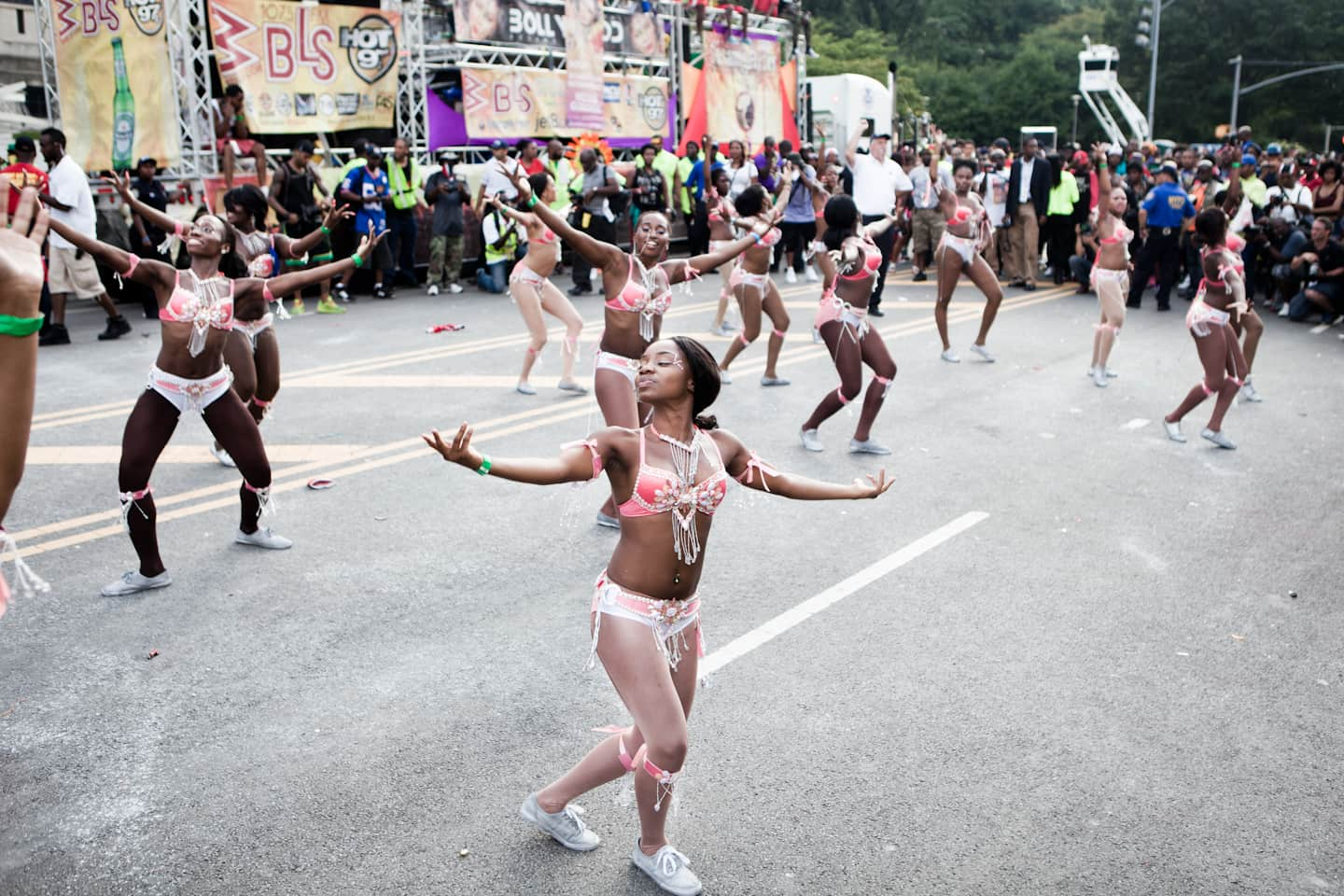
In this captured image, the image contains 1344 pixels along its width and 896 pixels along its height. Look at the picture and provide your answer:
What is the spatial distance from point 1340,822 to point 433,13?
18.4 m

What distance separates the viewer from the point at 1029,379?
12.0m

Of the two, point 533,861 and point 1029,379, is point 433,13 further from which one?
point 533,861

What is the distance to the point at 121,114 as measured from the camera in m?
15.7

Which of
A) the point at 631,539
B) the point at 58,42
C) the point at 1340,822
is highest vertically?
the point at 58,42

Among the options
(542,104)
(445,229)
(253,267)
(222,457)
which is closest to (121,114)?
(445,229)

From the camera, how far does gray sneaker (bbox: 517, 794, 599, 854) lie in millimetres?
4086

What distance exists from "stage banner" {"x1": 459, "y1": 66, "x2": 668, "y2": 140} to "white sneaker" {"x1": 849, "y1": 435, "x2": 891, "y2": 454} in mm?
12259

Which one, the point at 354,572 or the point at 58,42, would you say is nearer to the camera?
the point at 354,572

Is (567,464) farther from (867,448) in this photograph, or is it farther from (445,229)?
(445,229)

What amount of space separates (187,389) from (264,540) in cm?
112

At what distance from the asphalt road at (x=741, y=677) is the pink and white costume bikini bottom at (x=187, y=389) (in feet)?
3.24

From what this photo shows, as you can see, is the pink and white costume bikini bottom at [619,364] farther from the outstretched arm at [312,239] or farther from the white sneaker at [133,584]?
the white sneaker at [133,584]

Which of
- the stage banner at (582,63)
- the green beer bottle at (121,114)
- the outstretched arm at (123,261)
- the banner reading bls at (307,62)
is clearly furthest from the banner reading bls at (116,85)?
the outstretched arm at (123,261)

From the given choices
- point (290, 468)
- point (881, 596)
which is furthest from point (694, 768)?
point (290, 468)
